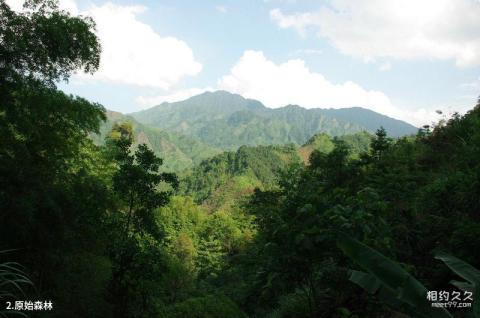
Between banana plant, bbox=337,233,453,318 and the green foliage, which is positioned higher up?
banana plant, bbox=337,233,453,318

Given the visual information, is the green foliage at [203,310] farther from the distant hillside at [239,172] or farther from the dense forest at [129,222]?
the distant hillside at [239,172]

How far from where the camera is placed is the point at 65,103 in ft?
27.9

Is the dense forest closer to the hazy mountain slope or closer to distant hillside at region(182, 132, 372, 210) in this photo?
distant hillside at region(182, 132, 372, 210)

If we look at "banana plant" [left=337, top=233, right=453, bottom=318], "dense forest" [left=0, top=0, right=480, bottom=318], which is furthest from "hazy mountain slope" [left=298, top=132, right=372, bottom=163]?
"banana plant" [left=337, top=233, right=453, bottom=318]

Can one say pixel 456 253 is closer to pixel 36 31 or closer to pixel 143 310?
pixel 143 310

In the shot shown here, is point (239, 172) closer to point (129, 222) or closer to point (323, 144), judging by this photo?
point (323, 144)

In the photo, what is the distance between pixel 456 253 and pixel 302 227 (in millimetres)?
2532

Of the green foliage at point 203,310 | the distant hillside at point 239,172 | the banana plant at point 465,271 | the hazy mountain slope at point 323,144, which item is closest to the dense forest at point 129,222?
the green foliage at point 203,310

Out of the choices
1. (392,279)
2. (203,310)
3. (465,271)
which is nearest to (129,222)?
(203,310)

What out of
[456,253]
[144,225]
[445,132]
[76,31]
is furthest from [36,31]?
[445,132]

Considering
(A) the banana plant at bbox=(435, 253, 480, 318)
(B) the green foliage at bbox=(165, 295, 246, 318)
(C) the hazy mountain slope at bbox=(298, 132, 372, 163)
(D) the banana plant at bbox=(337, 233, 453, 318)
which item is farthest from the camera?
(C) the hazy mountain slope at bbox=(298, 132, 372, 163)

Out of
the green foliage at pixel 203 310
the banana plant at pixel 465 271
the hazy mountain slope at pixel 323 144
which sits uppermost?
the hazy mountain slope at pixel 323 144

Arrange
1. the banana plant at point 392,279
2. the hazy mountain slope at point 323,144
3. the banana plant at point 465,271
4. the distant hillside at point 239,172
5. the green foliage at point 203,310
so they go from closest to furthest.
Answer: the banana plant at point 392,279, the banana plant at point 465,271, the green foliage at point 203,310, the distant hillside at point 239,172, the hazy mountain slope at point 323,144

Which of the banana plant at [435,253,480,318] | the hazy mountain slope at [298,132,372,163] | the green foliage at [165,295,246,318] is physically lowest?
the green foliage at [165,295,246,318]
